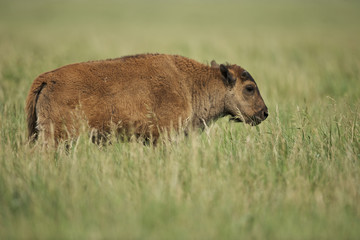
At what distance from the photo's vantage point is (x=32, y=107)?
19.1ft

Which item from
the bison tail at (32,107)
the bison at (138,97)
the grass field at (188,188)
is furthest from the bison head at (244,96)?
the bison tail at (32,107)

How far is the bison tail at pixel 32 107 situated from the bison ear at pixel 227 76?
9.21 feet

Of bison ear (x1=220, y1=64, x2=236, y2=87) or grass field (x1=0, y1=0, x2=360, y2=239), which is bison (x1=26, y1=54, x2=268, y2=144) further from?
grass field (x1=0, y1=0, x2=360, y2=239)

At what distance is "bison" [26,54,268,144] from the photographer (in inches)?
227

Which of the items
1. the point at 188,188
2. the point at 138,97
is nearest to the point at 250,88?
the point at 138,97

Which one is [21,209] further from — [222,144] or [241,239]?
[222,144]

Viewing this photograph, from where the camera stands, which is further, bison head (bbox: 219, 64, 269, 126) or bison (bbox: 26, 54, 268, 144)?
bison head (bbox: 219, 64, 269, 126)

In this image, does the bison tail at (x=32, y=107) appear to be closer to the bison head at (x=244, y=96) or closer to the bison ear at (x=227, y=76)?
the bison ear at (x=227, y=76)

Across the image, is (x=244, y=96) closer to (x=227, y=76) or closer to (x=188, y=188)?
(x=227, y=76)

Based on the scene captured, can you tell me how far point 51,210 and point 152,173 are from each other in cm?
128

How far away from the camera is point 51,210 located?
420 centimetres

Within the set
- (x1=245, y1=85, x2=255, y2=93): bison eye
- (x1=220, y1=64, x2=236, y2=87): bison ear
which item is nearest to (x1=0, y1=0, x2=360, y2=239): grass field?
(x1=245, y1=85, x2=255, y2=93): bison eye

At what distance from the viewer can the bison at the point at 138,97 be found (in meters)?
5.76

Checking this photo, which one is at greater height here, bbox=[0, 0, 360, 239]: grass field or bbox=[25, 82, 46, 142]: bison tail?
bbox=[25, 82, 46, 142]: bison tail
